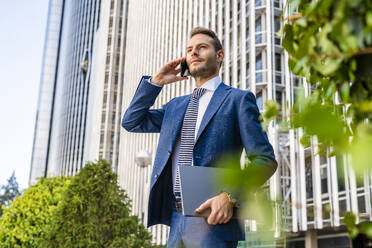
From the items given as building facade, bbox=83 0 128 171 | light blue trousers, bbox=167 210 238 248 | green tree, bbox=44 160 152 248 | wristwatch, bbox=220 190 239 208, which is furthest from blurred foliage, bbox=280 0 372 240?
building facade, bbox=83 0 128 171

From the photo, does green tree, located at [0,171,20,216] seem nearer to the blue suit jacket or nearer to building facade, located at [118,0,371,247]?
building facade, located at [118,0,371,247]

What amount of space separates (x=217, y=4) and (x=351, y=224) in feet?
56.4

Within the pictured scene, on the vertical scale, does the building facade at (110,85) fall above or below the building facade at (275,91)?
above

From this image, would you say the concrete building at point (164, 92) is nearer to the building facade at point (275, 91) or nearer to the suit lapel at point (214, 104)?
the building facade at point (275, 91)

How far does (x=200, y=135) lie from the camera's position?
1.84 m

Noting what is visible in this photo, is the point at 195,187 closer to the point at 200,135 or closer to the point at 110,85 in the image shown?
the point at 200,135

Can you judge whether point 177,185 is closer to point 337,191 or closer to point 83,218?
point 83,218

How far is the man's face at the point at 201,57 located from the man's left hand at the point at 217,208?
2.28 feet

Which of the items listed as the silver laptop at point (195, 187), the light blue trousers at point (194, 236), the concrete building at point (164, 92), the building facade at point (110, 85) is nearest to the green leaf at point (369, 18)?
the concrete building at point (164, 92)

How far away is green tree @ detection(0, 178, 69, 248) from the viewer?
9.67 metres

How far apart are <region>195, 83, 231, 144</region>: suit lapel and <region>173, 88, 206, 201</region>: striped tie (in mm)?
70

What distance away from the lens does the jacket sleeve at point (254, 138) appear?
1652 mm

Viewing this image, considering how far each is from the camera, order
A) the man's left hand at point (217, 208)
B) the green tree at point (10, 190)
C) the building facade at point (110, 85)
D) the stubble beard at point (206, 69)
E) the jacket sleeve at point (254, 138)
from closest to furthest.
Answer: the man's left hand at point (217, 208), the jacket sleeve at point (254, 138), the stubble beard at point (206, 69), the building facade at point (110, 85), the green tree at point (10, 190)

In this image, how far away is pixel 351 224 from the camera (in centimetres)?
75
